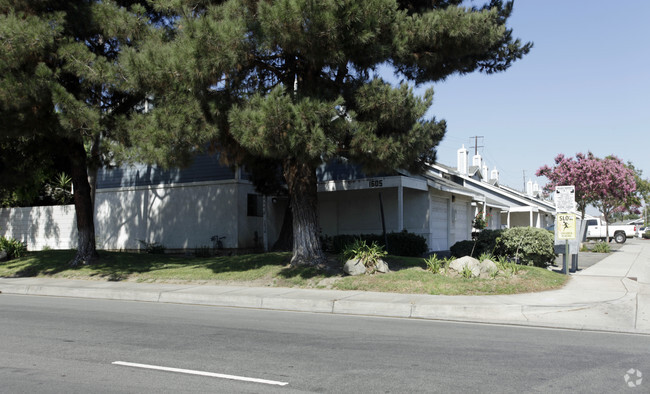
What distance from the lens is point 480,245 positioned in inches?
691

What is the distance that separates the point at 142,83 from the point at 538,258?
1239 centimetres

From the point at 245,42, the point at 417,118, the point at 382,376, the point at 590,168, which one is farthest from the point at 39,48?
the point at 590,168

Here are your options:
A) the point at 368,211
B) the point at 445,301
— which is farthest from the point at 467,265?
the point at 368,211

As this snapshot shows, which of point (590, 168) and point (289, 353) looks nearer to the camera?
point (289, 353)

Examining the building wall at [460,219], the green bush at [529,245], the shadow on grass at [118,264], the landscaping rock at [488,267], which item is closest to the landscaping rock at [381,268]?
the landscaping rock at [488,267]

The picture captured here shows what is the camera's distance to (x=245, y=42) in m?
11.8

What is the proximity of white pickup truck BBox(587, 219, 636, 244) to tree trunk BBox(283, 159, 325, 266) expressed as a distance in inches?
1249

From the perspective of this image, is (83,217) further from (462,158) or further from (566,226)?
(462,158)

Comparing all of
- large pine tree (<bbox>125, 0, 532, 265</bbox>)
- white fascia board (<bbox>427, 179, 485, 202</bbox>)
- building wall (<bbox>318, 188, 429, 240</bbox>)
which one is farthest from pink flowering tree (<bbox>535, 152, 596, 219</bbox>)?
large pine tree (<bbox>125, 0, 532, 265</bbox>)

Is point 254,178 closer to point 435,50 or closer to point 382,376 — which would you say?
point 435,50

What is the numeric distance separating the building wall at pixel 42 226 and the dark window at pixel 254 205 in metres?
9.49

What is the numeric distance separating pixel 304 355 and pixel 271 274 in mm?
7701

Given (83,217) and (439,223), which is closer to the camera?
(83,217)

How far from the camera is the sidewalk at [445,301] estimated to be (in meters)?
9.90
